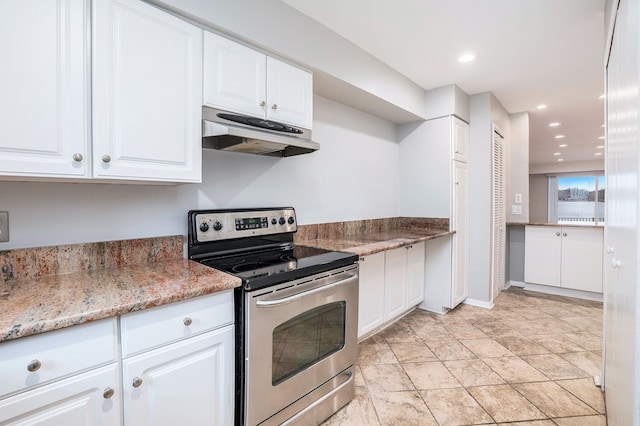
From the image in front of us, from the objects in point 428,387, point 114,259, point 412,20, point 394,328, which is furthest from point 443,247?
point 114,259

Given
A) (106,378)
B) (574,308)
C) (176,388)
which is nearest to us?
(106,378)

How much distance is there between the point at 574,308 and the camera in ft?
11.3

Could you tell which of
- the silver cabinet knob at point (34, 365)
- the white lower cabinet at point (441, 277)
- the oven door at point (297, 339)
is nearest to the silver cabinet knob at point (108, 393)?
the silver cabinet knob at point (34, 365)

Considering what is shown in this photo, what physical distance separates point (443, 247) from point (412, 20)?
2108 mm

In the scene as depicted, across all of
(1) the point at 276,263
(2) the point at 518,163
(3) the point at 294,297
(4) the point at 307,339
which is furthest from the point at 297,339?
(2) the point at 518,163

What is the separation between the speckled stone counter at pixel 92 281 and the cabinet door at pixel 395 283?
1665 millimetres

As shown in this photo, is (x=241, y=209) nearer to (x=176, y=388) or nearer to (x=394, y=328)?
(x=176, y=388)

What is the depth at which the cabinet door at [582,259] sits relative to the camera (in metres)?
3.64

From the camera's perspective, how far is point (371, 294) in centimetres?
253

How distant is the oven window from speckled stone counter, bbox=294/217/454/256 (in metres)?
0.43

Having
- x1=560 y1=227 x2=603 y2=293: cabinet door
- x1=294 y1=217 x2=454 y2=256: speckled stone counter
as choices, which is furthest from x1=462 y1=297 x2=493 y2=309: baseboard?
x1=560 y1=227 x2=603 y2=293: cabinet door

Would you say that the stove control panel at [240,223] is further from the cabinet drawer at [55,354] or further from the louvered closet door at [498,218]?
the louvered closet door at [498,218]

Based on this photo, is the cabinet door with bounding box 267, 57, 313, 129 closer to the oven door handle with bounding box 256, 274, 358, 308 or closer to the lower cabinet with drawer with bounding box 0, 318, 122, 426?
the oven door handle with bounding box 256, 274, 358, 308

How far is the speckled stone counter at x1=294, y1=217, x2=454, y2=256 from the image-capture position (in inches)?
88.7
